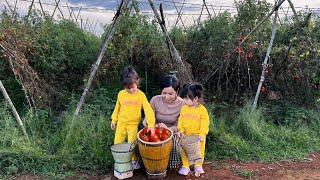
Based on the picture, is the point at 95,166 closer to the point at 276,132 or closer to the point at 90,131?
the point at 90,131

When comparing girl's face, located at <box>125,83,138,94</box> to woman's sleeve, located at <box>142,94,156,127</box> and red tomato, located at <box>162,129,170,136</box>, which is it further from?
red tomato, located at <box>162,129,170,136</box>

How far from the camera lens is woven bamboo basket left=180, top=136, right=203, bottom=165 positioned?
4.23m

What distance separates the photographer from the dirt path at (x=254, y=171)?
440cm

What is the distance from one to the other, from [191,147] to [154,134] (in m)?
0.44

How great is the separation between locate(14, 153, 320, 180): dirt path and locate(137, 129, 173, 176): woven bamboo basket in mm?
204

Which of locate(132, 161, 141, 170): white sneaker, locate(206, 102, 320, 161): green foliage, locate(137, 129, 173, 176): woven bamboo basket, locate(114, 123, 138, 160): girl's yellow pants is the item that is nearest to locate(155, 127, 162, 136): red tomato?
locate(137, 129, 173, 176): woven bamboo basket

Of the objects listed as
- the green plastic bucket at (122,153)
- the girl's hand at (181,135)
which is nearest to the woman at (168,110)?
the girl's hand at (181,135)

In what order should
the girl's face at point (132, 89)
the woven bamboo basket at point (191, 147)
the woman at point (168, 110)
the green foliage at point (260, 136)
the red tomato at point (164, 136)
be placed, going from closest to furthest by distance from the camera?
the red tomato at point (164, 136) < the woven bamboo basket at point (191, 147) < the girl's face at point (132, 89) < the woman at point (168, 110) < the green foliage at point (260, 136)

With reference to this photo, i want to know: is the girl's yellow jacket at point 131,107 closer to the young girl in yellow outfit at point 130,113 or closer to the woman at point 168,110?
the young girl in yellow outfit at point 130,113

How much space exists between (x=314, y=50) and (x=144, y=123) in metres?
3.26

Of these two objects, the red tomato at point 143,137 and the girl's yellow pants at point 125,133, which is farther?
the girl's yellow pants at point 125,133

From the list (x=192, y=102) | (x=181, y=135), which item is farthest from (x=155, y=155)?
(x=192, y=102)

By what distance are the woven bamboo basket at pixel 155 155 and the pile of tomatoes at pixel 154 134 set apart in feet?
0.20

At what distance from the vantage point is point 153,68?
6.41 metres
